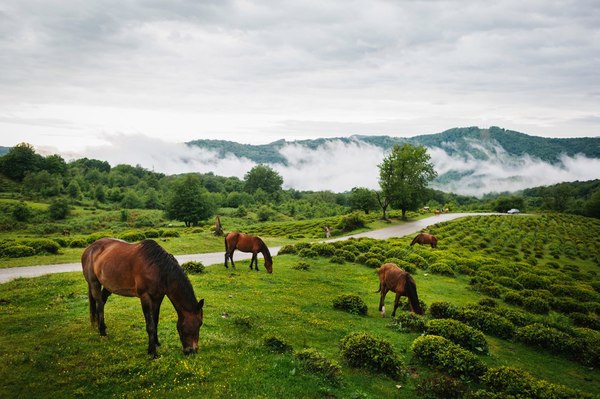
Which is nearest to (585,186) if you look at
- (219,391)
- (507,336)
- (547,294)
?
(547,294)

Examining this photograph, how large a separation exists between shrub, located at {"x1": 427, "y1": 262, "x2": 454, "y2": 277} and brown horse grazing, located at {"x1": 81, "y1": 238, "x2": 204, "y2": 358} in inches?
1000

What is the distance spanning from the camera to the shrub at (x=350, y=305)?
16.6m

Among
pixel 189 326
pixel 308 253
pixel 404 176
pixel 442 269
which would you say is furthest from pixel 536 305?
pixel 404 176

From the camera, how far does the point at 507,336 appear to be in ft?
50.2

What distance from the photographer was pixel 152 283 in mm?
9055

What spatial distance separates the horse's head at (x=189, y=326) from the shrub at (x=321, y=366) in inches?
129

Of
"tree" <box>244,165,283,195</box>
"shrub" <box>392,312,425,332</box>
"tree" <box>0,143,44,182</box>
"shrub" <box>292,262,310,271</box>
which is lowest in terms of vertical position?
"shrub" <box>292,262,310,271</box>

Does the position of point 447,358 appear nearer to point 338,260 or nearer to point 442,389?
point 442,389

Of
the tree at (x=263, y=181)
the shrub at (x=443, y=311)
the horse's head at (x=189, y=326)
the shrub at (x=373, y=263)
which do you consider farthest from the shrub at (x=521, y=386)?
the tree at (x=263, y=181)

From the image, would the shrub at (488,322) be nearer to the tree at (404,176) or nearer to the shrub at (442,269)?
the shrub at (442,269)

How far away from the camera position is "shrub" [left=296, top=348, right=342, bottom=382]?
30.3 feet

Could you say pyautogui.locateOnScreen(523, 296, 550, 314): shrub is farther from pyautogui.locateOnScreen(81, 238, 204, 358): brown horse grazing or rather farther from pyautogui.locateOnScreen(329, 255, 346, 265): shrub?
pyautogui.locateOnScreen(81, 238, 204, 358): brown horse grazing

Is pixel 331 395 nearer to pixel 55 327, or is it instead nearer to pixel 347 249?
pixel 55 327

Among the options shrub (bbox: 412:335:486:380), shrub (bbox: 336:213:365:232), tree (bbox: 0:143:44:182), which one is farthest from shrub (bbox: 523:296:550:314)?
tree (bbox: 0:143:44:182)
